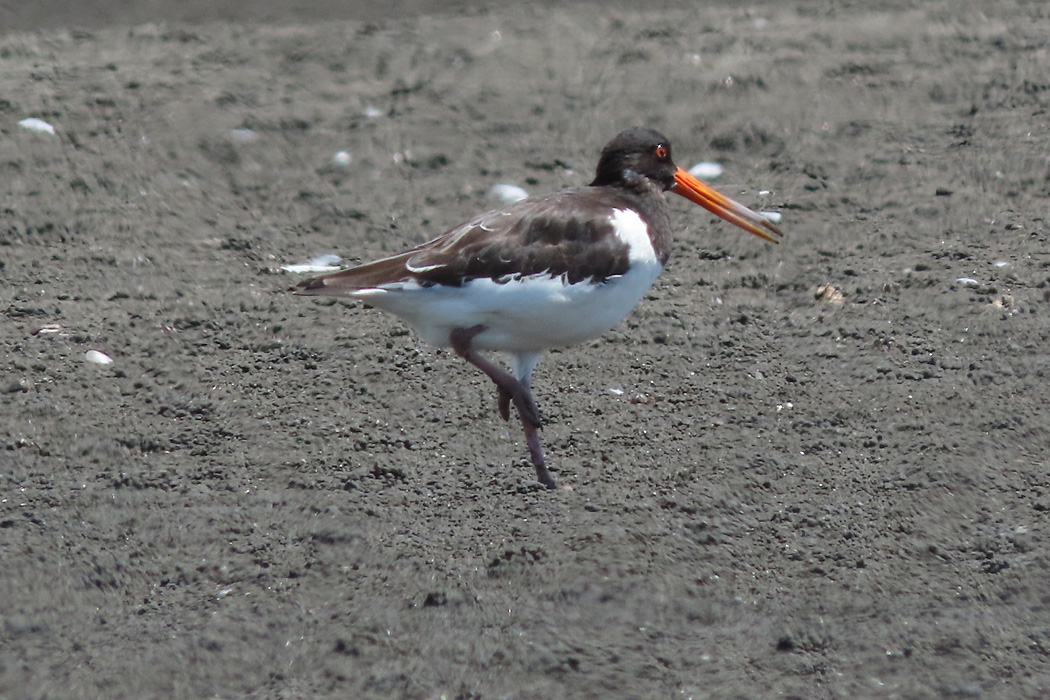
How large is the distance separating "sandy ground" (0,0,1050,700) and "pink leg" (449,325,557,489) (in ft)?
0.39

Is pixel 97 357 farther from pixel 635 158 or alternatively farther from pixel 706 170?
pixel 706 170

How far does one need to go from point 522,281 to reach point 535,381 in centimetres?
128

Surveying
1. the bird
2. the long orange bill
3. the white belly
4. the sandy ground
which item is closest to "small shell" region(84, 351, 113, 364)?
the sandy ground

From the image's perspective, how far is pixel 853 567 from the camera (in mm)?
4570

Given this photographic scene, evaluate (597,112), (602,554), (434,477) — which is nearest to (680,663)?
(602,554)

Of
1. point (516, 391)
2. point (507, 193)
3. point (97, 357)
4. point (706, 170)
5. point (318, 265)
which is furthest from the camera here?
point (706, 170)

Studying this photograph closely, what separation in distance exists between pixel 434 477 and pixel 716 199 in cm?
184

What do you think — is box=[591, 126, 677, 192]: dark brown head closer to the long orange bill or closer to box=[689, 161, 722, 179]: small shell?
the long orange bill

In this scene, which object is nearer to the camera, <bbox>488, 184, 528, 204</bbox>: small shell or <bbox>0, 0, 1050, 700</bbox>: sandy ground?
<bbox>0, 0, 1050, 700</bbox>: sandy ground

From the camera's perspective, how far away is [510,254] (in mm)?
4805

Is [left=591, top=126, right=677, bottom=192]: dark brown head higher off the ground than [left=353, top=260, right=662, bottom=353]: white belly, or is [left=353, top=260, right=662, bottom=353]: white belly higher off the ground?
[left=591, top=126, right=677, bottom=192]: dark brown head

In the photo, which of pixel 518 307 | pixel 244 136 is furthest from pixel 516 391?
pixel 244 136

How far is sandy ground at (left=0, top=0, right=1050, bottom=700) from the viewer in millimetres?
4230

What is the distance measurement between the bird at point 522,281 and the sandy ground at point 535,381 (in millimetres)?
580
